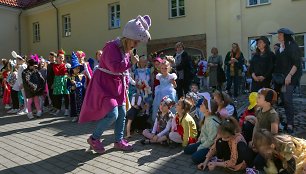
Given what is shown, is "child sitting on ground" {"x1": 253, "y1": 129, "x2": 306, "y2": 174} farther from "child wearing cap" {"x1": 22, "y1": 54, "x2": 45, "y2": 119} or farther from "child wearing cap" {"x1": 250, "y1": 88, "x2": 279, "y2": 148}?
"child wearing cap" {"x1": 22, "y1": 54, "x2": 45, "y2": 119}

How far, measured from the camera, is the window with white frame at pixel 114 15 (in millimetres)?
21234

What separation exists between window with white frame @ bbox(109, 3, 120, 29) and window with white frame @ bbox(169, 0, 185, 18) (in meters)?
4.36

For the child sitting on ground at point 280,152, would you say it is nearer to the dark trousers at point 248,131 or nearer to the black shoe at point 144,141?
the dark trousers at point 248,131

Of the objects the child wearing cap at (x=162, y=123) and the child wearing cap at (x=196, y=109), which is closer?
the child wearing cap at (x=162, y=123)

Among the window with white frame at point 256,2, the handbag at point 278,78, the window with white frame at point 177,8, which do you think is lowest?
the handbag at point 278,78

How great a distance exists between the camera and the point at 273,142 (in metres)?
3.95

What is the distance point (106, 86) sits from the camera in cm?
512

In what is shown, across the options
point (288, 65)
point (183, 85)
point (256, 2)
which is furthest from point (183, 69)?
point (256, 2)

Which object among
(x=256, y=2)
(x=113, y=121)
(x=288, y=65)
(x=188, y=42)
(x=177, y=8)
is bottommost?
(x=113, y=121)

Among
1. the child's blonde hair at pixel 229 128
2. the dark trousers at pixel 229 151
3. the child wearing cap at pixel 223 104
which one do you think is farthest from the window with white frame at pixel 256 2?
the dark trousers at pixel 229 151

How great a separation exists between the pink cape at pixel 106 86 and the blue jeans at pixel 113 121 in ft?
0.22

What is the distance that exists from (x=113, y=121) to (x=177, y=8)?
44.7ft

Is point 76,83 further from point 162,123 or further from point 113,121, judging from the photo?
point 113,121

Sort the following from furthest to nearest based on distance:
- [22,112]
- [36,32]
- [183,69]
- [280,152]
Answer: [36,32] → [22,112] → [183,69] → [280,152]
